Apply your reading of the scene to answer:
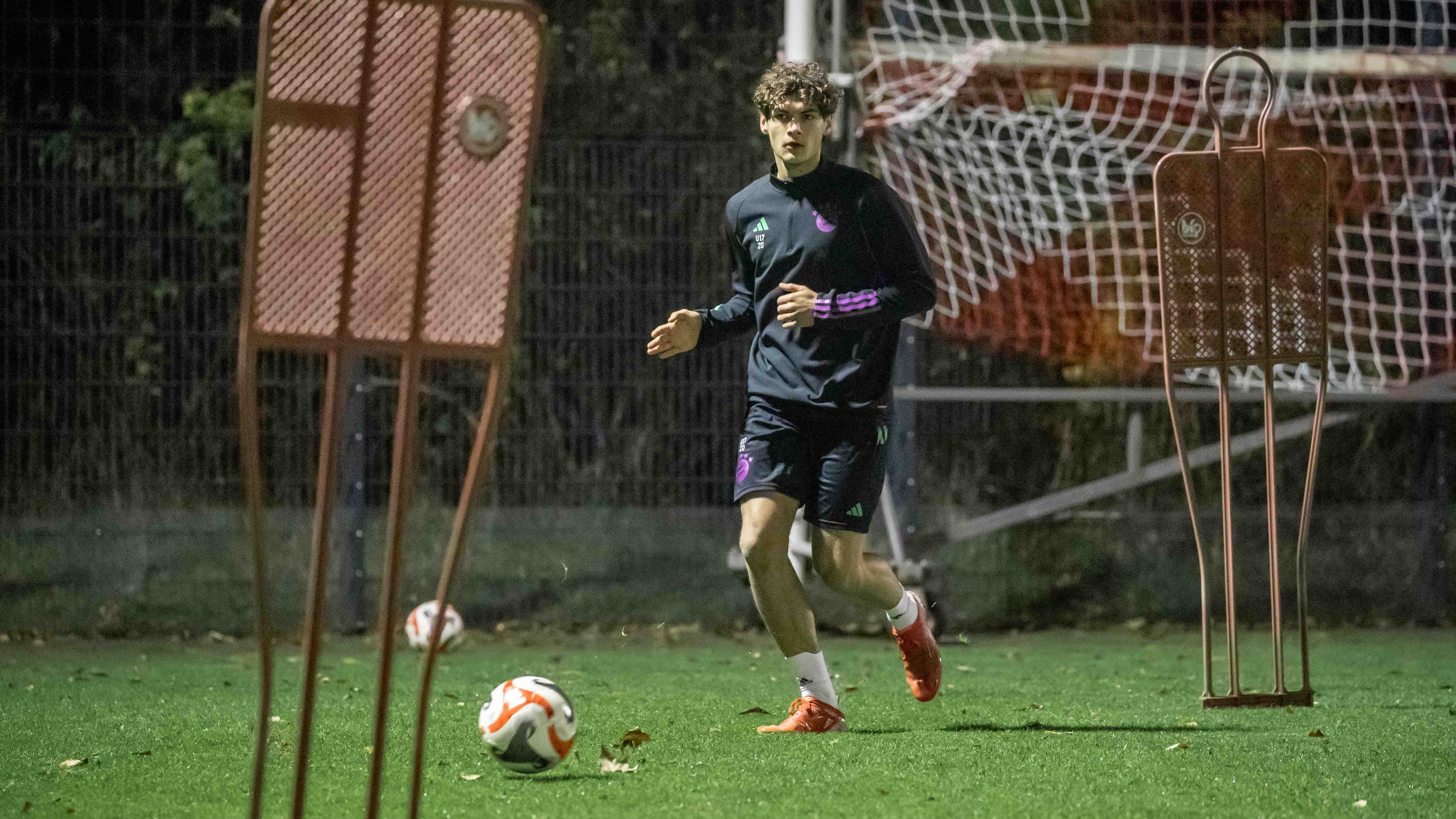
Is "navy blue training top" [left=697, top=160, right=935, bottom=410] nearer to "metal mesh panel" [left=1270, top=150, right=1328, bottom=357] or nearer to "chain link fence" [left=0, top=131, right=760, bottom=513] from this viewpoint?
"metal mesh panel" [left=1270, top=150, right=1328, bottom=357]

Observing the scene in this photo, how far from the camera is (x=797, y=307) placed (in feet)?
14.8

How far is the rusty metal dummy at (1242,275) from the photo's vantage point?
16.3ft

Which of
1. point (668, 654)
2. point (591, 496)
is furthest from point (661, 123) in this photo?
point (668, 654)

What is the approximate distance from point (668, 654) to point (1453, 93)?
479 cm

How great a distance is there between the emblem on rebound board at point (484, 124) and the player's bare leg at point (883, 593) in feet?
7.97

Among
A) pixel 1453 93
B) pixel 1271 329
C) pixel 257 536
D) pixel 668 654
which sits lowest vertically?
pixel 668 654

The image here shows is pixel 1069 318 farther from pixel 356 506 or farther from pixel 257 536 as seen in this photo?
pixel 257 536

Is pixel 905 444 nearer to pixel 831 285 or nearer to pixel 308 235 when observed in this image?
pixel 831 285

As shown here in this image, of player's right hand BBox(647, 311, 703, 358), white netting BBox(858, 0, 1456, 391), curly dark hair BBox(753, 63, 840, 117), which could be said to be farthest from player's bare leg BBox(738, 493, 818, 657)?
white netting BBox(858, 0, 1456, 391)

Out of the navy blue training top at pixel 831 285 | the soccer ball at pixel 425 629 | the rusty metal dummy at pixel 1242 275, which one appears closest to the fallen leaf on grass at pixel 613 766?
the navy blue training top at pixel 831 285

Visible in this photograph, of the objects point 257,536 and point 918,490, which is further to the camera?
point 918,490

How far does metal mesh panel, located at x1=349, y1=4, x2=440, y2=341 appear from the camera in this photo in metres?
2.45

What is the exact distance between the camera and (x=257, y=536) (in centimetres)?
248

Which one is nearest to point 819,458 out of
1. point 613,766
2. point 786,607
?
point 786,607
